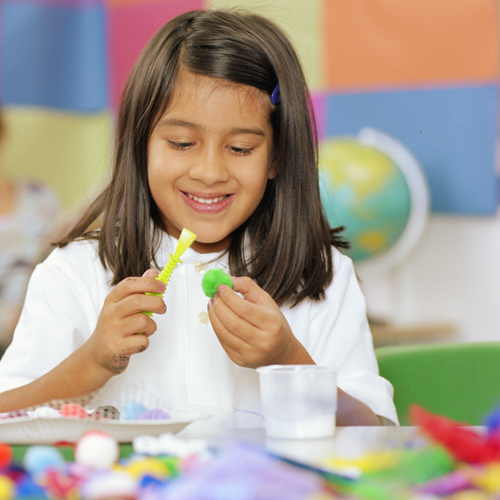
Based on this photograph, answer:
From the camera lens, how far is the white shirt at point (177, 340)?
40.4 inches

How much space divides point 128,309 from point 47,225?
7.68ft

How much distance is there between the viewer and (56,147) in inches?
136

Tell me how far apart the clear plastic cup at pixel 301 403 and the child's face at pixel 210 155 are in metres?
0.41

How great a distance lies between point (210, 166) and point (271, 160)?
0.14 meters

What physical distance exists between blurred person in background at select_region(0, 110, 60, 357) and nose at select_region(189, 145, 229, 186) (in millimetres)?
1820

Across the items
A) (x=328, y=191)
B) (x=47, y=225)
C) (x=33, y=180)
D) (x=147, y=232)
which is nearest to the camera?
(x=147, y=232)

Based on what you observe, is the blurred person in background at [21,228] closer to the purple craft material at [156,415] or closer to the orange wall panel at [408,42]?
the orange wall panel at [408,42]

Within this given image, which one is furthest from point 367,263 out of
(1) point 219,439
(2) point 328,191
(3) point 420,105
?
(1) point 219,439

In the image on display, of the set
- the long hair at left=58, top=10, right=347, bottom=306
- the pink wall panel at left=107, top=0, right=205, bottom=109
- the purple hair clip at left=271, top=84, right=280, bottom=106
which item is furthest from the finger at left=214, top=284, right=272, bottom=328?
the pink wall panel at left=107, top=0, right=205, bottom=109

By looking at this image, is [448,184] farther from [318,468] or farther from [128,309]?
[318,468]

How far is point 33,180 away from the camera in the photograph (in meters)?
3.33

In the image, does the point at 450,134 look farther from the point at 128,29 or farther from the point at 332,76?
the point at 128,29

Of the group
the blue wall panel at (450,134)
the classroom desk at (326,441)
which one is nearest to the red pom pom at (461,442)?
the classroom desk at (326,441)

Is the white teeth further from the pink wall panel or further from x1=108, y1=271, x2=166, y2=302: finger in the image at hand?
the pink wall panel
